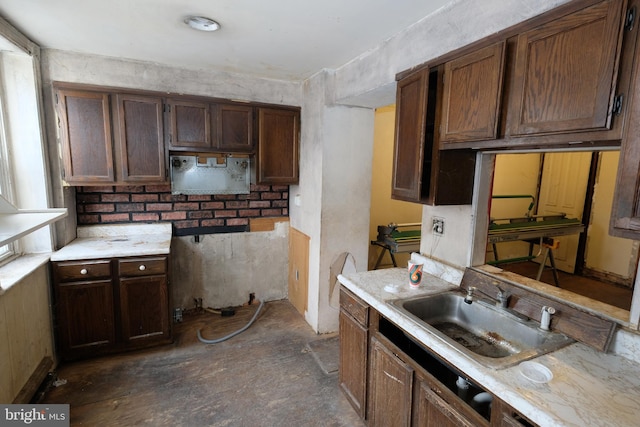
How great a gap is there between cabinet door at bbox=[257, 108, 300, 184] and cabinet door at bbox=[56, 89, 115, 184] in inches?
50.4

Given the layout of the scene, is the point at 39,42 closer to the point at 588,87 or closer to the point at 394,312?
the point at 394,312

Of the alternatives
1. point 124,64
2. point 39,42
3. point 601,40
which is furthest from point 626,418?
point 39,42

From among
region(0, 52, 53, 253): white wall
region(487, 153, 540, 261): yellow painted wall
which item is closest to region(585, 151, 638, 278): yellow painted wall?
region(487, 153, 540, 261): yellow painted wall

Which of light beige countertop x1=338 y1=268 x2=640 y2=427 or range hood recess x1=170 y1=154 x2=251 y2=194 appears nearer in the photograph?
light beige countertop x1=338 y1=268 x2=640 y2=427

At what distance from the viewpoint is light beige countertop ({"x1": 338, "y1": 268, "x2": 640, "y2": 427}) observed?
91cm

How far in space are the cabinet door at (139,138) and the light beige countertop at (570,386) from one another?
252 centimetres

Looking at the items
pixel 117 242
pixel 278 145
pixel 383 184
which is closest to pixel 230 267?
pixel 117 242

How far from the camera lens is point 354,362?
1.96 m

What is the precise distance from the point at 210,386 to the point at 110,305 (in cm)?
106

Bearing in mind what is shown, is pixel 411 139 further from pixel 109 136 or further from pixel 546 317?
pixel 109 136

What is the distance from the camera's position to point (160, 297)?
2.63 metres

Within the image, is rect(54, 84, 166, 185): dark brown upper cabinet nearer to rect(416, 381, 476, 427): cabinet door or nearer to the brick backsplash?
the brick backsplash

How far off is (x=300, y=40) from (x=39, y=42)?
197 cm

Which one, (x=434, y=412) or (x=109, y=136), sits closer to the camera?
(x=434, y=412)
